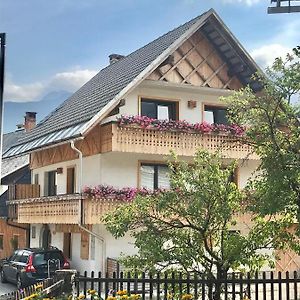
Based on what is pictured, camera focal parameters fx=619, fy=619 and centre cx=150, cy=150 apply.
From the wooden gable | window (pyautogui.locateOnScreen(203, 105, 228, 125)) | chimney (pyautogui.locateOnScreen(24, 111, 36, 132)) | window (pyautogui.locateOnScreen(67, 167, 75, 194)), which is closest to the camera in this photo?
the wooden gable

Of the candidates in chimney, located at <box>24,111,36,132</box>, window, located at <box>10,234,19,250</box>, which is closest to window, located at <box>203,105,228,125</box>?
window, located at <box>10,234,19,250</box>

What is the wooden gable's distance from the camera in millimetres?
24875

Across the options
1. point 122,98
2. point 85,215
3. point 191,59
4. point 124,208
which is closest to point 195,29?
point 191,59

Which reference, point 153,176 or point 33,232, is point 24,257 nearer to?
point 153,176

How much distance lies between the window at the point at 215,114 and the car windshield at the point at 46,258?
8.61m

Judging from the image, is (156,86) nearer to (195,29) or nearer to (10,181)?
(195,29)

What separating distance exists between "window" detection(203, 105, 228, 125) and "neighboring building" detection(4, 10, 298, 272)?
0.14 ft

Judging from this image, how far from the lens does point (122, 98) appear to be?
23609 mm

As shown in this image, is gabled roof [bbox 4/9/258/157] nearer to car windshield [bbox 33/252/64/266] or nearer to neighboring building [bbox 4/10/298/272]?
neighboring building [bbox 4/10/298/272]

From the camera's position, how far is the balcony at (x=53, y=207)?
22109 millimetres

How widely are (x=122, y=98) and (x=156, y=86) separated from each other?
77.6 inches

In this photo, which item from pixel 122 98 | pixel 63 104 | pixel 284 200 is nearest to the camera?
pixel 284 200

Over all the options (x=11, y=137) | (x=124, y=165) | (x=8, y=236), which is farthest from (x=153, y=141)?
(x=11, y=137)

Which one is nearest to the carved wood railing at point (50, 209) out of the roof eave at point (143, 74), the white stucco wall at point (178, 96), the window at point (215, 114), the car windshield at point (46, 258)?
the car windshield at point (46, 258)
